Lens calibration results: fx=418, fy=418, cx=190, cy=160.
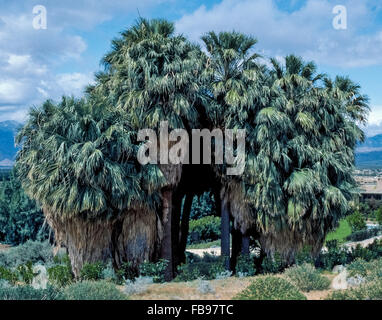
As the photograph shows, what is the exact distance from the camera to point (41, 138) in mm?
12977

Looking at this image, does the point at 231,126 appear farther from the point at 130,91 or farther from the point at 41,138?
the point at 41,138

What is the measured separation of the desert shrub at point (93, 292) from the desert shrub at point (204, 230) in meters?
23.7

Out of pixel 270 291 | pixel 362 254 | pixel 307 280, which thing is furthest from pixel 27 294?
pixel 362 254

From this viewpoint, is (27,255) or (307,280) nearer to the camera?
(307,280)

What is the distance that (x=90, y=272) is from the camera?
12.7m

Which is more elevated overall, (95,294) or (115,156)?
(115,156)

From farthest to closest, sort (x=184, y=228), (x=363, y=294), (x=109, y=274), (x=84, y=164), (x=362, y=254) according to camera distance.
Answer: (x=184, y=228), (x=362, y=254), (x=109, y=274), (x=84, y=164), (x=363, y=294)

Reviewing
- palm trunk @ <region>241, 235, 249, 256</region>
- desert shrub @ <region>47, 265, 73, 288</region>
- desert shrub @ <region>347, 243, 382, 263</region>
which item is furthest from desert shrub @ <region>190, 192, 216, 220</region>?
desert shrub @ <region>47, 265, 73, 288</region>

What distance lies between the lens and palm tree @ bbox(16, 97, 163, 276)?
40.6 ft

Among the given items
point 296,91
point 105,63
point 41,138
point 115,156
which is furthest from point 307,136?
point 41,138

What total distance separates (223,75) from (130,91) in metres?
3.42

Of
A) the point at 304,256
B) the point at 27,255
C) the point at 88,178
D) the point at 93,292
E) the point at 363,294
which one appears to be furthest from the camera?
the point at 27,255

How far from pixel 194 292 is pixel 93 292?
250 centimetres

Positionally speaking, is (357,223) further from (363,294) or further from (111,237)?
(363,294)
